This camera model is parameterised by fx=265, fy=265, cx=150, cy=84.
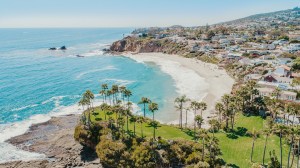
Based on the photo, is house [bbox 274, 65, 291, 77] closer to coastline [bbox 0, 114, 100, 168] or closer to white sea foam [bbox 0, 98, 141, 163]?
white sea foam [bbox 0, 98, 141, 163]

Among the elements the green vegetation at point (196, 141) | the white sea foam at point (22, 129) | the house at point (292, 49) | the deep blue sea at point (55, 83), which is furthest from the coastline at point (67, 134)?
the house at point (292, 49)

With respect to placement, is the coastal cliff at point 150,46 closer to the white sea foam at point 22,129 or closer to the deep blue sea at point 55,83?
the deep blue sea at point 55,83

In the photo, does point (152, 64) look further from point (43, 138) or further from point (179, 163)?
point (179, 163)

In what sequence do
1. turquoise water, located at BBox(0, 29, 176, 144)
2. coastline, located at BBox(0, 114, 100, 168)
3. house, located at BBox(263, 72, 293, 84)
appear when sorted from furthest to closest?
house, located at BBox(263, 72, 293, 84) → turquoise water, located at BBox(0, 29, 176, 144) → coastline, located at BBox(0, 114, 100, 168)

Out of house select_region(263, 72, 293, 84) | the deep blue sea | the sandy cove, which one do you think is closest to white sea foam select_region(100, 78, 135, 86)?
the deep blue sea

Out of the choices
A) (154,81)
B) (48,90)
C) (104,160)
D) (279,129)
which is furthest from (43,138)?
(154,81)

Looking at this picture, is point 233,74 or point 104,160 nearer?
point 104,160

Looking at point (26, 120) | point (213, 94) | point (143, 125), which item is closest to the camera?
point (143, 125)
